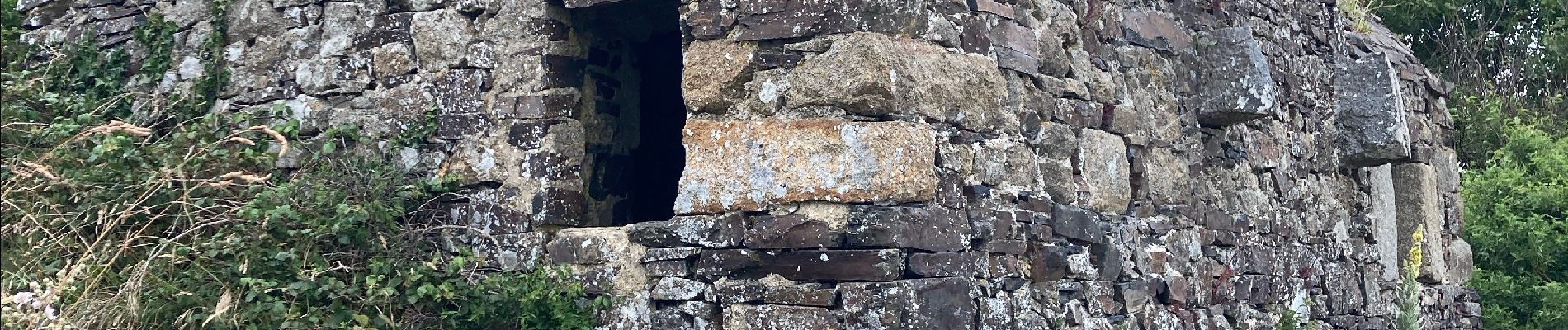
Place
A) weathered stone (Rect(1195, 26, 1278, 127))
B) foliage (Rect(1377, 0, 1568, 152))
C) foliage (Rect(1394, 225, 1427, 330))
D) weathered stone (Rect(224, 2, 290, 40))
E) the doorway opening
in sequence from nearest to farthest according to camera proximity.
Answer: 1. the doorway opening
2. weathered stone (Rect(224, 2, 290, 40))
3. weathered stone (Rect(1195, 26, 1278, 127))
4. foliage (Rect(1394, 225, 1427, 330))
5. foliage (Rect(1377, 0, 1568, 152))

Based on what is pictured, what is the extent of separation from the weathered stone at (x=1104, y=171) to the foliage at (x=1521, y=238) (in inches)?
165

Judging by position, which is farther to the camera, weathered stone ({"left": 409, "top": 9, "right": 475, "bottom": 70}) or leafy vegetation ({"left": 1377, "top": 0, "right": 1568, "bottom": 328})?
leafy vegetation ({"left": 1377, "top": 0, "right": 1568, "bottom": 328})

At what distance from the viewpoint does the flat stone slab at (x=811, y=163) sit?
467 cm

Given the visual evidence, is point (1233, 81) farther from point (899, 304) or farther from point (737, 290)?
point (737, 290)

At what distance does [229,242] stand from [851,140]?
6.21ft

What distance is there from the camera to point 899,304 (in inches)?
181

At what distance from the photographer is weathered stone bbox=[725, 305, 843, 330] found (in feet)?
15.2

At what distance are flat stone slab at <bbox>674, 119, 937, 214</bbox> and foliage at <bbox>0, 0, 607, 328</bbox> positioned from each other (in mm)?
591

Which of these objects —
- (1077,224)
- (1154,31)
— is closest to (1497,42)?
(1154,31)

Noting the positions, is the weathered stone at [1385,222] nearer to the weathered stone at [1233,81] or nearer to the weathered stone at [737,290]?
the weathered stone at [1233,81]

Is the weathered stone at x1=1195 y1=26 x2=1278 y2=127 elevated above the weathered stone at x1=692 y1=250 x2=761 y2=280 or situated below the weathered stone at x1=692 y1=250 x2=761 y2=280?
above

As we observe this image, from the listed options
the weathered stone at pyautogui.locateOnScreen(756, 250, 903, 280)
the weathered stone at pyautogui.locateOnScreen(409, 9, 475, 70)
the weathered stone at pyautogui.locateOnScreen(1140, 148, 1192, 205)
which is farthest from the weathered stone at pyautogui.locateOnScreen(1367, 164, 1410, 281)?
the weathered stone at pyautogui.locateOnScreen(409, 9, 475, 70)

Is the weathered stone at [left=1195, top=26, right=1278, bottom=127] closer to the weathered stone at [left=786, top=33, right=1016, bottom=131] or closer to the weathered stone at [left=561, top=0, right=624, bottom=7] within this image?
the weathered stone at [left=786, top=33, right=1016, bottom=131]

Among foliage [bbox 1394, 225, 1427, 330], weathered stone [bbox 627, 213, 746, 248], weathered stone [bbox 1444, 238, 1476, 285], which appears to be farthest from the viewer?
weathered stone [bbox 1444, 238, 1476, 285]
